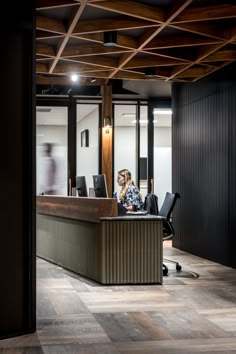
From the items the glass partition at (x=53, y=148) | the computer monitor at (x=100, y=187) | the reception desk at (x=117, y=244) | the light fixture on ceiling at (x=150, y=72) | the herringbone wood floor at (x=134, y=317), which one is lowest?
the herringbone wood floor at (x=134, y=317)

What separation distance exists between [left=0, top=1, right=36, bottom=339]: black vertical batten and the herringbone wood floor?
0.27 meters

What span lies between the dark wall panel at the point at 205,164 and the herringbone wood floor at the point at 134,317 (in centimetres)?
122

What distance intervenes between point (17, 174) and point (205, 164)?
16.1ft

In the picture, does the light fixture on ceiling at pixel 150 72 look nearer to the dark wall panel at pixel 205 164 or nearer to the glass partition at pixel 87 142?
the dark wall panel at pixel 205 164

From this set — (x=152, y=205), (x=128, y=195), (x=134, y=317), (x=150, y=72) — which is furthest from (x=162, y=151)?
(x=134, y=317)

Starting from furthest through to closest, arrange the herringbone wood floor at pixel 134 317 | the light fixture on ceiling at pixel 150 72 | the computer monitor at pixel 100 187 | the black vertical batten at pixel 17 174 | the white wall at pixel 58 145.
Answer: the white wall at pixel 58 145 < the light fixture on ceiling at pixel 150 72 < the computer monitor at pixel 100 187 < the black vertical batten at pixel 17 174 < the herringbone wood floor at pixel 134 317

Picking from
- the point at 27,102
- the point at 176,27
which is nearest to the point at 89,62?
the point at 176,27

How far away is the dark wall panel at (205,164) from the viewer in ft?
25.6

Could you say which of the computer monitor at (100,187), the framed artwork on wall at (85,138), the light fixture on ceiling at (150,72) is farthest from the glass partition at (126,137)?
the computer monitor at (100,187)

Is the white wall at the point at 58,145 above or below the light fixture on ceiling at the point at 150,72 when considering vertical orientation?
below

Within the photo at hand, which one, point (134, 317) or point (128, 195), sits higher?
point (128, 195)

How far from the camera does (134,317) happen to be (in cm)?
487

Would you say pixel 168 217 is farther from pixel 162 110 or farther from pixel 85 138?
pixel 162 110

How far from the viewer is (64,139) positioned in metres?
12.2
